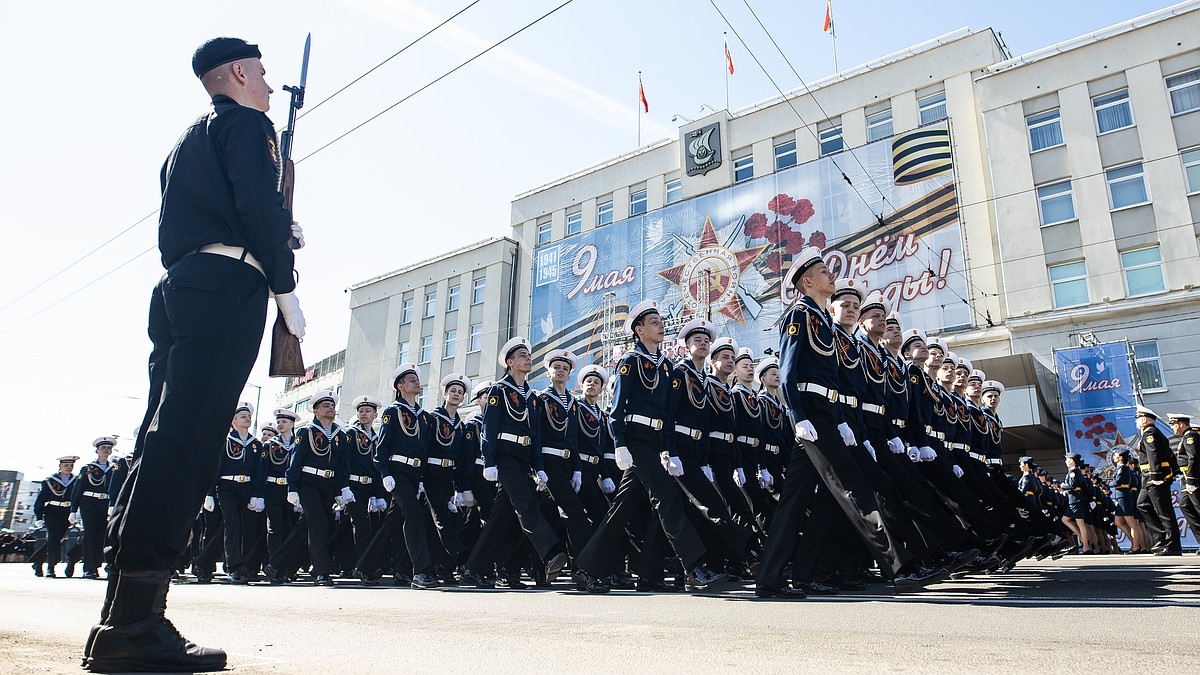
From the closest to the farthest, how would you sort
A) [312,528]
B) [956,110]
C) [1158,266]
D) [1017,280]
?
[312,528], [1158,266], [1017,280], [956,110]

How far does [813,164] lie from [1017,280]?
25.5 ft

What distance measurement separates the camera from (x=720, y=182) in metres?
30.1

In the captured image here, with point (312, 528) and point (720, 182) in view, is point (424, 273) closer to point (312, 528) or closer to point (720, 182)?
point (720, 182)

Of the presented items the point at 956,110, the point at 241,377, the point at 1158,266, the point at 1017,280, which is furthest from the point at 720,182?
the point at 241,377

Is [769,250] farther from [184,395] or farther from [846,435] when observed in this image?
[184,395]

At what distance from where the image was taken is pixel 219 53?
3146 millimetres

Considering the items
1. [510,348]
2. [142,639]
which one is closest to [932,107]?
[510,348]

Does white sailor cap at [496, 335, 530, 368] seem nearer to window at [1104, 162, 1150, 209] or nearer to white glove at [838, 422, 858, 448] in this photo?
white glove at [838, 422, 858, 448]

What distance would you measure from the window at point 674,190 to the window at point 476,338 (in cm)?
1082

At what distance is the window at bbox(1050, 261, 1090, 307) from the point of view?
72.8ft

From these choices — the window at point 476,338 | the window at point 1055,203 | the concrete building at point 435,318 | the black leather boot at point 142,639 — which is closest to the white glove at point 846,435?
the black leather boot at point 142,639

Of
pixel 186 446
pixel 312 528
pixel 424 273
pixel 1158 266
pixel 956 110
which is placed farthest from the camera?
pixel 424 273

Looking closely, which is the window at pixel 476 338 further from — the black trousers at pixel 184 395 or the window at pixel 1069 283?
the black trousers at pixel 184 395

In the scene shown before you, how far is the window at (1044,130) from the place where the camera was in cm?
2374
